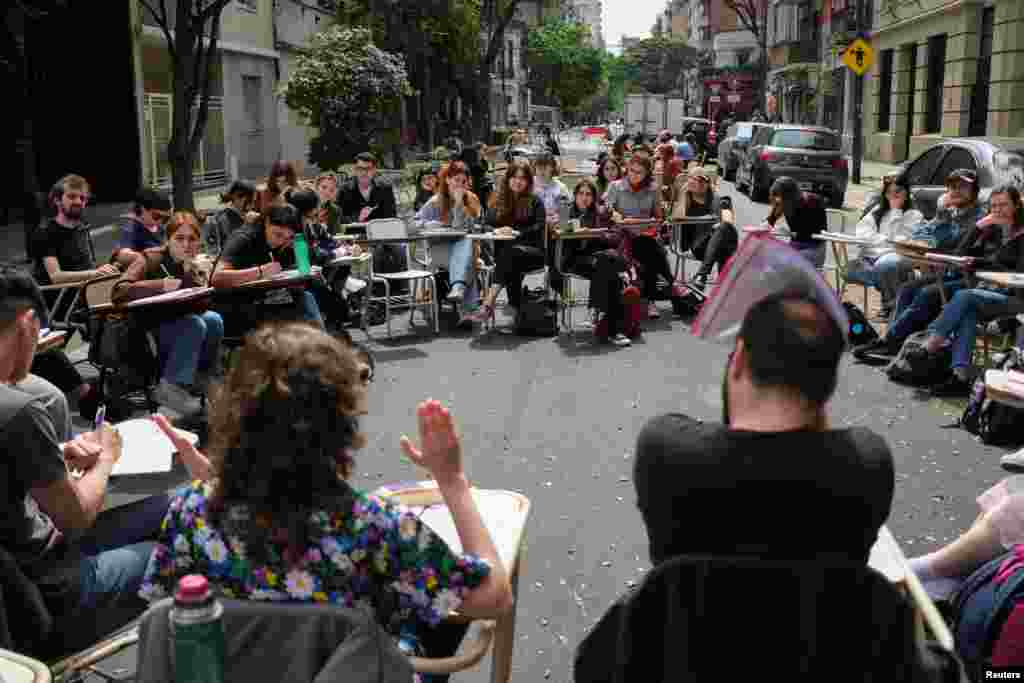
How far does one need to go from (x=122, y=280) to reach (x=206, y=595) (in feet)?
17.7

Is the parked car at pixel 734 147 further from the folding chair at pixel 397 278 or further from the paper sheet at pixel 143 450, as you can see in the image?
the paper sheet at pixel 143 450

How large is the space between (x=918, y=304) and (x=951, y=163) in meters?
5.03

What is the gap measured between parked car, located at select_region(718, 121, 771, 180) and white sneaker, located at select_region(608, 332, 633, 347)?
58.1 ft

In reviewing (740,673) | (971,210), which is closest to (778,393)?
(740,673)

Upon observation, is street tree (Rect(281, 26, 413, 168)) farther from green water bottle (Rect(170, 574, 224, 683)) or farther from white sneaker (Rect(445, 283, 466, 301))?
green water bottle (Rect(170, 574, 224, 683))

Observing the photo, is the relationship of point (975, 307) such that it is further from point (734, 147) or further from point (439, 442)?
point (734, 147)

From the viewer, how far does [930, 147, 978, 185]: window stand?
481 inches

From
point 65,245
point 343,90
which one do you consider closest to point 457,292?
point 65,245

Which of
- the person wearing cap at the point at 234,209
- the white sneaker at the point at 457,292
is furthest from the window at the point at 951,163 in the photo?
the person wearing cap at the point at 234,209

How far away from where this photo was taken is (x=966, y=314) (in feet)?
24.5

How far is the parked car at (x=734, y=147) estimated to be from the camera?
27.7 m

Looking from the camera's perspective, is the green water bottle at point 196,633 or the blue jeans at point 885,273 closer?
the green water bottle at point 196,633

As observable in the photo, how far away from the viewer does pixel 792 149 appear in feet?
72.9

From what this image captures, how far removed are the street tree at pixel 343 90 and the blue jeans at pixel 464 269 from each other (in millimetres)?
13868
